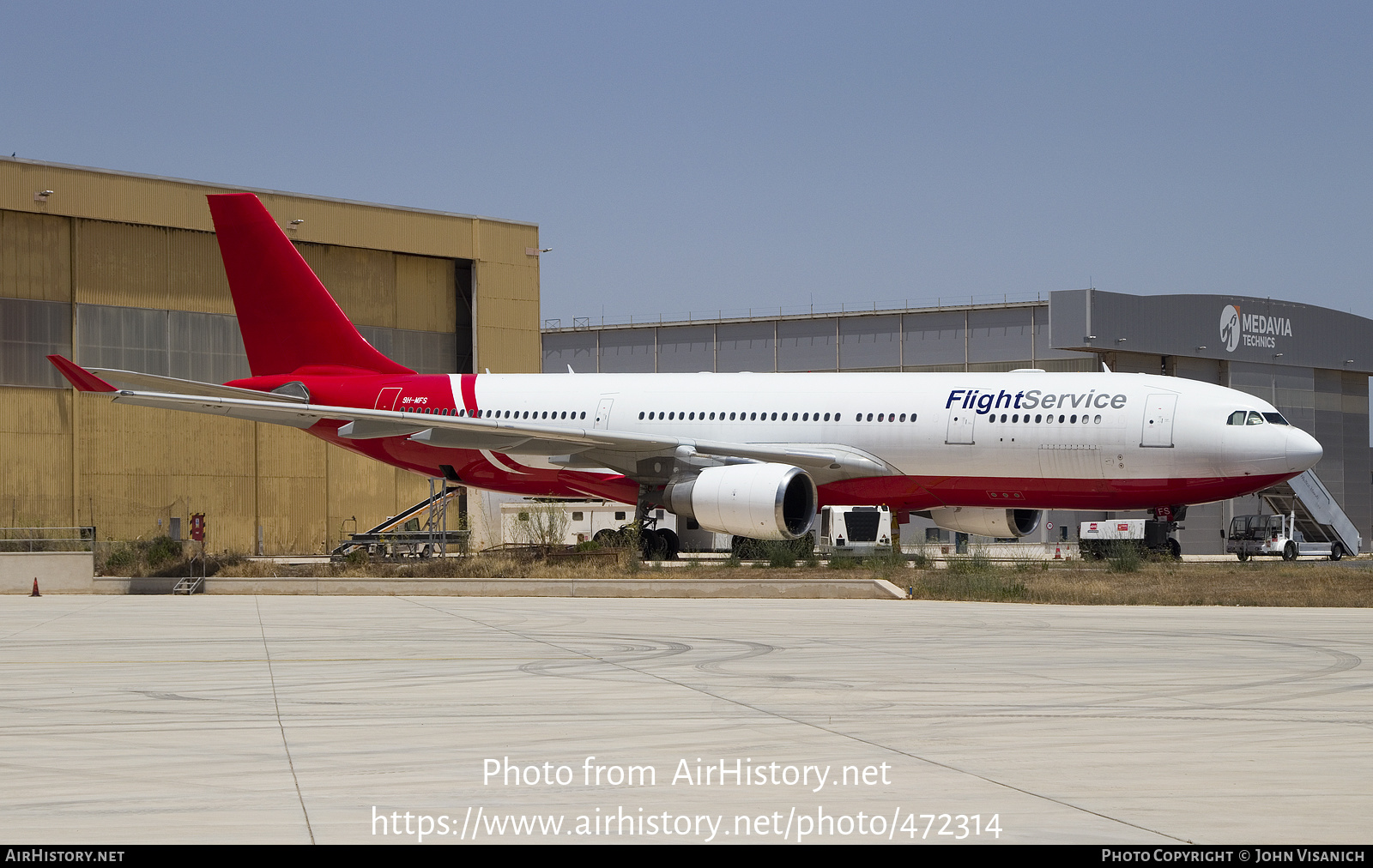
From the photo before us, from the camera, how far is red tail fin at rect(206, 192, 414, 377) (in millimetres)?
29828

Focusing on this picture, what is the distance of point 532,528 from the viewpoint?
36250 millimetres

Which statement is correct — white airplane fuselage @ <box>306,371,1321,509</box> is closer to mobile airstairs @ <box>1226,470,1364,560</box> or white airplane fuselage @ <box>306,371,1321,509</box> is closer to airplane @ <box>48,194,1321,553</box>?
airplane @ <box>48,194,1321,553</box>

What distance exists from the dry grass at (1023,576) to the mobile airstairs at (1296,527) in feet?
53.9

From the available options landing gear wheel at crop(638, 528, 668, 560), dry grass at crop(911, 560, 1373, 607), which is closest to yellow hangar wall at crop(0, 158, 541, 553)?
landing gear wheel at crop(638, 528, 668, 560)

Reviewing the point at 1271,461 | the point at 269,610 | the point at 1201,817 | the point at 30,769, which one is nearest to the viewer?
the point at 1201,817

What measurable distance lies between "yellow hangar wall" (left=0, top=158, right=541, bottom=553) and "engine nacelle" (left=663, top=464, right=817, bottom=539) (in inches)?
678

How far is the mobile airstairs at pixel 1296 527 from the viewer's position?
41844mm

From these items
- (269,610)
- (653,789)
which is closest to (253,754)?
(653,789)

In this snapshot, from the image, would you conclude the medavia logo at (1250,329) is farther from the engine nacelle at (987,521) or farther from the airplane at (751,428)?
the engine nacelle at (987,521)

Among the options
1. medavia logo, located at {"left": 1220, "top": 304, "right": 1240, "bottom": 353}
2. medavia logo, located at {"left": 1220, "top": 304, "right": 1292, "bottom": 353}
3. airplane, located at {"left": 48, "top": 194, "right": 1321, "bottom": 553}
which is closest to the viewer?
airplane, located at {"left": 48, "top": 194, "right": 1321, "bottom": 553}

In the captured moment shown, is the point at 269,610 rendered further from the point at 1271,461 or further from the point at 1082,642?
the point at 1271,461

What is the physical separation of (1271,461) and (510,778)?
2032 cm

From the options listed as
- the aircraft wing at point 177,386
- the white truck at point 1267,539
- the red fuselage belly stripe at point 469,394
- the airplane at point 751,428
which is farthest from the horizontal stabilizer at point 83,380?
the white truck at point 1267,539

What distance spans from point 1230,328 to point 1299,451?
34.2 meters
